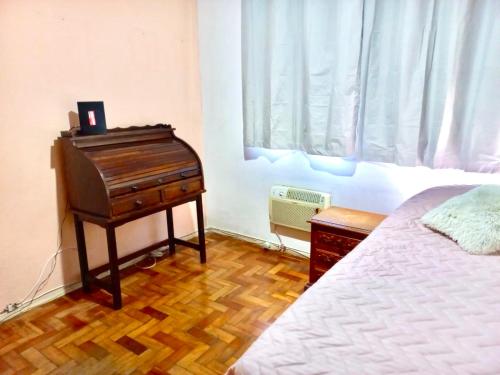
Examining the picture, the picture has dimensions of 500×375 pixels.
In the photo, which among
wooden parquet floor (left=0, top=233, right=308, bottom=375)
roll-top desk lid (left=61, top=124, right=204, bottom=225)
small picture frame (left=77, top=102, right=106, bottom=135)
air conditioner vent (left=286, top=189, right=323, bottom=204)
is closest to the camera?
wooden parquet floor (left=0, top=233, right=308, bottom=375)

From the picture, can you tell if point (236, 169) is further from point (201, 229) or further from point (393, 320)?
point (393, 320)

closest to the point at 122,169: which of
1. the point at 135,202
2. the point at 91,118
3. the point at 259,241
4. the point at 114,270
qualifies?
the point at 135,202

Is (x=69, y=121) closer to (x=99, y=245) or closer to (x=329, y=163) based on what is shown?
(x=99, y=245)

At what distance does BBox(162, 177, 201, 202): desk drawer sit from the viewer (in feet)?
7.95

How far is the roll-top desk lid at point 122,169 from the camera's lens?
2.11 meters

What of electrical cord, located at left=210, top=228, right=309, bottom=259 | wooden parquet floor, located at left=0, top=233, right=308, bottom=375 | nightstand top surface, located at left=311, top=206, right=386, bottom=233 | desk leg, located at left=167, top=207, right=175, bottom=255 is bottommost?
wooden parquet floor, located at left=0, top=233, right=308, bottom=375

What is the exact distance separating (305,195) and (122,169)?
4.19 ft

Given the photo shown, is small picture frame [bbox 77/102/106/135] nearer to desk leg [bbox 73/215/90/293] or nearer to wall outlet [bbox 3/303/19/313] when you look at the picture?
desk leg [bbox 73/215/90/293]

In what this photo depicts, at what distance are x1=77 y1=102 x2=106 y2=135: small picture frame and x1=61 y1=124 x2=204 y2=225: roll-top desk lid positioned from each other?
0.16ft

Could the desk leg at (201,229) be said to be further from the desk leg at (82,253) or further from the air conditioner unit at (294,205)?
the desk leg at (82,253)

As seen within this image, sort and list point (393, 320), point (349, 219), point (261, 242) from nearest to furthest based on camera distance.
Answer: point (393, 320), point (349, 219), point (261, 242)

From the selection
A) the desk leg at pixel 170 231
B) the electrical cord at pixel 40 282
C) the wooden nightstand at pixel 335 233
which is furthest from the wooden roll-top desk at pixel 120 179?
the wooden nightstand at pixel 335 233

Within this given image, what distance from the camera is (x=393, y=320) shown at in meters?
1.02

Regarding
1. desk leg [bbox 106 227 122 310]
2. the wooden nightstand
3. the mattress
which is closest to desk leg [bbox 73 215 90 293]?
desk leg [bbox 106 227 122 310]
